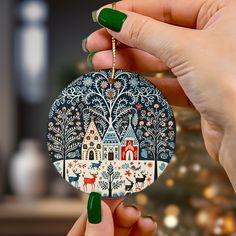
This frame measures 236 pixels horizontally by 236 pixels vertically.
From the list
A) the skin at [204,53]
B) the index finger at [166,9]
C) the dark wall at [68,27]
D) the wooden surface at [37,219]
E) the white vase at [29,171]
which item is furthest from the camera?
the dark wall at [68,27]

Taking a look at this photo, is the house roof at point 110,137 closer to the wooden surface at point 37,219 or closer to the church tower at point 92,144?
the church tower at point 92,144

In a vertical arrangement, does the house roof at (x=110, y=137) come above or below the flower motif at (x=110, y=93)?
below

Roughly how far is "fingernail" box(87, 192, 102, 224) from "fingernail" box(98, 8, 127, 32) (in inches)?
7.5

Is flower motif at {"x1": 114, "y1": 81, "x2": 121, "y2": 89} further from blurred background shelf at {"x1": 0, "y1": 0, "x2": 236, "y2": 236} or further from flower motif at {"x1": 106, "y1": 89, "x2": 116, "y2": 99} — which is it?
blurred background shelf at {"x1": 0, "y1": 0, "x2": 236, "y2": 236}

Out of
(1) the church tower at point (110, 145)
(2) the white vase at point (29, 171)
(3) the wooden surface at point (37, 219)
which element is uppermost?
(1) the church tower at point (110, 145)

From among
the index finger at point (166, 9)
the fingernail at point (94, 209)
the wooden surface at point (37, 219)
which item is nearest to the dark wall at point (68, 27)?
the wooden surface at point (37, 219)

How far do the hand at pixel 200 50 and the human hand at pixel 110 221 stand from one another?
0.12 meters

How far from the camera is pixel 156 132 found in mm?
723

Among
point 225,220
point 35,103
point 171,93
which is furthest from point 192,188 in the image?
point 35,103

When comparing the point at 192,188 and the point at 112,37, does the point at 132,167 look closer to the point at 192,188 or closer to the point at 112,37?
the point at 112,37

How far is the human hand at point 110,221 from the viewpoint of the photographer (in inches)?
27.2

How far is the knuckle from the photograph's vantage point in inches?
27.3

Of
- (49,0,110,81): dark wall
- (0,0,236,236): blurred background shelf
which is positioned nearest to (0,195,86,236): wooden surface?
(0,0,236,236): blurred background shelf

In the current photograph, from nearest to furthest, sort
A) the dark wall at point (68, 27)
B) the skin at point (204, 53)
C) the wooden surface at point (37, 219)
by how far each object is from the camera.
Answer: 1. the skin at point (204, 53)
2. the wooden surface at point (37, 219)
3. the dark wall at point (68, 27)
